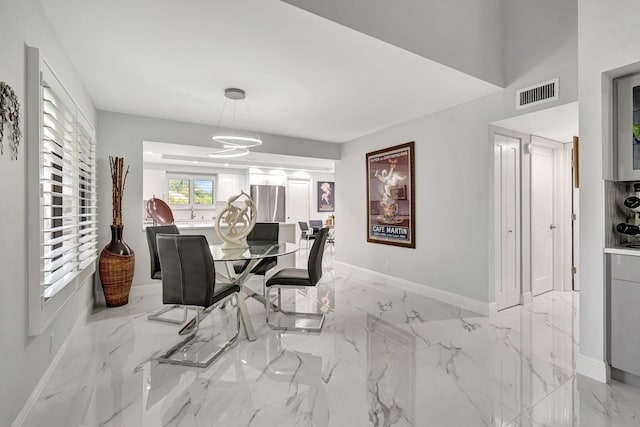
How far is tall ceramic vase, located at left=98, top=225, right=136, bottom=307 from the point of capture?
139 inches

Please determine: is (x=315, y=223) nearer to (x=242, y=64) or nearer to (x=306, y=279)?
(x=306, y=279)

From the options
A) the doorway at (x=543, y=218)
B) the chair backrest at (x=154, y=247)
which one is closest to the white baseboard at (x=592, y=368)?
the doorway at (x=543, y=218)

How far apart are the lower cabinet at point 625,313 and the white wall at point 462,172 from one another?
1.34 metres

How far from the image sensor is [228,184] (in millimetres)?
8281

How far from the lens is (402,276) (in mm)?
4512

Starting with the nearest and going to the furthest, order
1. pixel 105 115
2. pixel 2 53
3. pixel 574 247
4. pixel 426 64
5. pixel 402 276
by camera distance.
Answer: pixel 2 53, pixel 426 64, pixel 105 115, pixel 574 247, pixel 402 276

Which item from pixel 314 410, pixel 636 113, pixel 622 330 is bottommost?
pixel 314 410

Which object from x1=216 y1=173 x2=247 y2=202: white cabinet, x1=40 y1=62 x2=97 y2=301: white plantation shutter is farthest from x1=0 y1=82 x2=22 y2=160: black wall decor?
x1=216 y1=173 x2=247 y2=202: white cabinet

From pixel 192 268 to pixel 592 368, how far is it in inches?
113

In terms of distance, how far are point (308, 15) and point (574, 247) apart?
445 cm

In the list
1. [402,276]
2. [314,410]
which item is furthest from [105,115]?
[402,276]

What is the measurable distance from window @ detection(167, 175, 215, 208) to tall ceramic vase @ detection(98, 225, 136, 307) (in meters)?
4.22

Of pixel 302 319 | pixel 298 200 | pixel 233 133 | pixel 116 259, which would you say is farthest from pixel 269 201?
pixel 302 319

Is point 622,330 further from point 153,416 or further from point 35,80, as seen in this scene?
point 35,80
